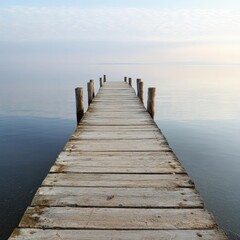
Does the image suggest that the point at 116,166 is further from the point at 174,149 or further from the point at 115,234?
the point at 174,149

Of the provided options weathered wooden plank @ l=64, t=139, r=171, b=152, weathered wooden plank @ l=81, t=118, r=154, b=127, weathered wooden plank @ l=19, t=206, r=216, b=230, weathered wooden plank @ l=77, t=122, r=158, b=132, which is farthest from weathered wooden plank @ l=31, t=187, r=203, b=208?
weathered wooden plank @ l=81, t=118, r=154, b=127

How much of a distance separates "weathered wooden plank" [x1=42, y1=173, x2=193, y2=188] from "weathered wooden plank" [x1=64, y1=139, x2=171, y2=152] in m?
1.18

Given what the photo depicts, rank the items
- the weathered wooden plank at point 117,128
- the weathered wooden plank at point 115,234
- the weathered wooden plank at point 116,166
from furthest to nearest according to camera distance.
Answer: the weathered wooden plank at point 117,128 → the weathered wooden plank at point 116,166 → the weathered wooden plank at point 115,234

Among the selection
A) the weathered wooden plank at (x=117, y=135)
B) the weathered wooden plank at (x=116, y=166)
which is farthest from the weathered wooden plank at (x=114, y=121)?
the weathered wooden plank at (x=116, y=166)

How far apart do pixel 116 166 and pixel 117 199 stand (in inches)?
40.8

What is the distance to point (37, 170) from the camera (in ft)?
30.6

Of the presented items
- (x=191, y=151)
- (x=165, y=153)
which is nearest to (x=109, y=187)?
(x=165, y=153)

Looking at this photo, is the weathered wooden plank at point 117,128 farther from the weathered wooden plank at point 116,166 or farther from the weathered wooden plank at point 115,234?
the weathered wooden plank at point 115,234

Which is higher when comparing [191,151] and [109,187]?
[109,187]

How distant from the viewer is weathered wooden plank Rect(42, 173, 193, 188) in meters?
3.47

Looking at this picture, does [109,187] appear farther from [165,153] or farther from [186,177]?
[165,153]

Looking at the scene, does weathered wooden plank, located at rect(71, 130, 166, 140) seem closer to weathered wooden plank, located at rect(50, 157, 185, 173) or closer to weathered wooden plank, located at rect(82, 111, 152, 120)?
weathered wooden plank, located at rect(50, 157, 185, 173)

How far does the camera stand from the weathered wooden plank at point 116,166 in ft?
12.9

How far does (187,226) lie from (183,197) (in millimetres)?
565
